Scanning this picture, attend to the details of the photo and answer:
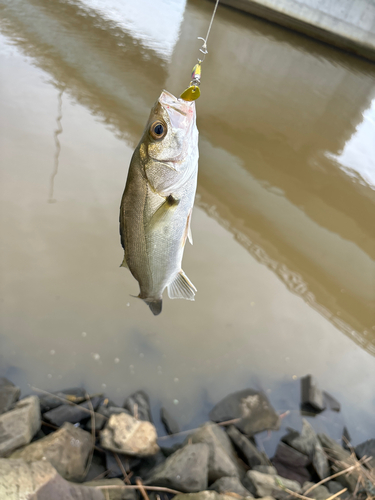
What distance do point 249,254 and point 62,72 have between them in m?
5.16

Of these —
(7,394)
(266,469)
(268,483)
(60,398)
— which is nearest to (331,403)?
(266,469)

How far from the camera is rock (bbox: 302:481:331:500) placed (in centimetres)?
292

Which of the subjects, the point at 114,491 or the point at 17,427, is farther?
the point at 17,427

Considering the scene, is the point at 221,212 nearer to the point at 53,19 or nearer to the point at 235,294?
the point at 235,294

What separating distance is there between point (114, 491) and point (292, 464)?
1542 mm

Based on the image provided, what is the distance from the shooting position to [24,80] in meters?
6.45

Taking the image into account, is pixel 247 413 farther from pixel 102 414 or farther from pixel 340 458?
pixel 102 414

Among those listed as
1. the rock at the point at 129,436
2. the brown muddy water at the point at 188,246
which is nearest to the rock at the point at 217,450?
the brown muddy water at the point at 188,246

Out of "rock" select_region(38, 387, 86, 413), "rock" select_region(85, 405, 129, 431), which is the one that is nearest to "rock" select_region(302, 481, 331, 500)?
"rock" select_region(85, 405, 129, 431)

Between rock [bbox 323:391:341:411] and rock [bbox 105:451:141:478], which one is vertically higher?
rock [bbox 323:391:341:411]

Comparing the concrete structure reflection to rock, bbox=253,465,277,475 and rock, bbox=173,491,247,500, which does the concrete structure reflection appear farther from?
rock, bbox=173,491,247,500

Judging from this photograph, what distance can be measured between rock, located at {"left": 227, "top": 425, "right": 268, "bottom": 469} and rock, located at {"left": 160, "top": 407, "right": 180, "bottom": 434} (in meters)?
0.47

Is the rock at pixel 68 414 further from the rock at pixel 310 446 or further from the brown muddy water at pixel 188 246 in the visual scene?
the rock at pixel 310 446

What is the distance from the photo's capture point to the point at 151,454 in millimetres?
2975
